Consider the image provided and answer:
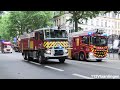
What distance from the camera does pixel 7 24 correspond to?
18.7 meters

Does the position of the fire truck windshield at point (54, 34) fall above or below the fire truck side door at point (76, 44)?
above

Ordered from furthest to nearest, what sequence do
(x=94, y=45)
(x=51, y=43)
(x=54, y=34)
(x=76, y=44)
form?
(x=76, y=44), (x=94, y=45), (x=54, y=34), (x=51, y=43)

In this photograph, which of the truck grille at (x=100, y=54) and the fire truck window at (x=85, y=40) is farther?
the fire truck window at (x=85, y=40)

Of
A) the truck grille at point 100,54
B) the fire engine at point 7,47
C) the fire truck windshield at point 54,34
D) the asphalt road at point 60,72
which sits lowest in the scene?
the asphalt road at point 60,72

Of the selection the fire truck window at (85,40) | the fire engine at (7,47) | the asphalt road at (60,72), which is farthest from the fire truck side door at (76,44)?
the fire engine at (7,47)

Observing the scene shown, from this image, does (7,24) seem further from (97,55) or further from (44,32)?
(97,55)

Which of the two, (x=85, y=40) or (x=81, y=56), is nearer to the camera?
(x=85, y=40)

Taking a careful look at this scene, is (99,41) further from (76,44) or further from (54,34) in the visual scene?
(54,34)

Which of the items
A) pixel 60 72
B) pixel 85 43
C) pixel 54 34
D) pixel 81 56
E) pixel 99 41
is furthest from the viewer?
pixel 81 56

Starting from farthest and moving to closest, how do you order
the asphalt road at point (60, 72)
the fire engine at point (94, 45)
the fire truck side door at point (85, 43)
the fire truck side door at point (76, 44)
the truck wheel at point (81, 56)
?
1. the fire truck side door at point (76, 44)
2. the truck wheel at point (81, 56)
3. the fire truck side door at point (85, 43)
4. the fire engine at point (94, 45)
5. the asphalt road at point (60, 72)

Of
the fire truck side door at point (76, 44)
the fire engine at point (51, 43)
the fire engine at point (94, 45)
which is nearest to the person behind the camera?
the fire engine at point (51, 43)

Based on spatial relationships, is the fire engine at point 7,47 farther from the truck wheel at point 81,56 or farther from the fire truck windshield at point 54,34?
the fire truck windshield at point 54,34

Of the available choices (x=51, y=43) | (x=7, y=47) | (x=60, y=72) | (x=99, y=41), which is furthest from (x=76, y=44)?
(x=7, y=47)
